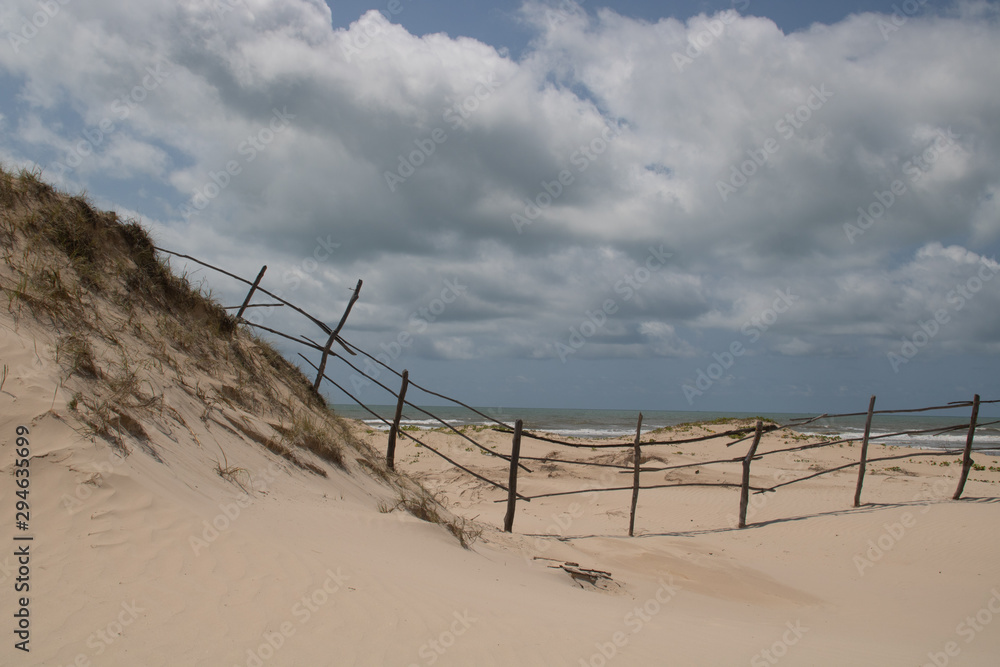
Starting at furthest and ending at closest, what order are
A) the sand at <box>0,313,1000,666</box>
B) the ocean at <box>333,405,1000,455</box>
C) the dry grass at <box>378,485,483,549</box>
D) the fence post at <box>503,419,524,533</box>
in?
the ocean at <box>333,405,1000,455</box>
the fence post at <box>503,419,524,533</box>
the dry grass at <box>378,485,483,549</box>
the sand at <box>0,313,1000,666</box>

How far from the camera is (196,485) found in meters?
4.59

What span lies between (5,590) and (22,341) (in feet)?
9.08

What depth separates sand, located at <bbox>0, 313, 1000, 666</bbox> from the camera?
2.93 m

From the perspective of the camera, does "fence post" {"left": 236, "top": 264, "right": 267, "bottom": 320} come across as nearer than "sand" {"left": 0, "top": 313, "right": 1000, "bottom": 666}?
No

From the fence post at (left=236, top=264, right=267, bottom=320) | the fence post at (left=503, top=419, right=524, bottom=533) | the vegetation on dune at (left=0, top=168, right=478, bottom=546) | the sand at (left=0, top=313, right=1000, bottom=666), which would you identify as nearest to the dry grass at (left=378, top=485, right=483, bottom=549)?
the vegetation on dune at (left=0, top=168, right=478, bottom=546)

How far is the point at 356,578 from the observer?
12.6 ft

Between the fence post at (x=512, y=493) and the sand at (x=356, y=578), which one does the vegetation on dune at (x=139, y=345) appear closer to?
the sand at (x=356, y=578)

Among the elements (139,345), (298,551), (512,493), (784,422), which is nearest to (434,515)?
(512,493)

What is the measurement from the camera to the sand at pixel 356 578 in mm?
2934

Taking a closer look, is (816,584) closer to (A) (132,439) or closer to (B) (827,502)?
(B) (827,502)

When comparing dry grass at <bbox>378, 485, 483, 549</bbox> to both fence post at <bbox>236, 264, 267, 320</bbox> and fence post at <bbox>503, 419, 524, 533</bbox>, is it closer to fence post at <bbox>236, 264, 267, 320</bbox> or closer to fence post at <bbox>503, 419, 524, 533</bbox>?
fence post at <bbox>503, 419, 524, 533</bbox>

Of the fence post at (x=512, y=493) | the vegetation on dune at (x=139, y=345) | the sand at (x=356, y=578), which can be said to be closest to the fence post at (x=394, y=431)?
the vegetation on dune at (x=139, y=345)

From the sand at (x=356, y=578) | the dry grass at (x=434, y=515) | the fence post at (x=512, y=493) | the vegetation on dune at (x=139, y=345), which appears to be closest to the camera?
the sand at (x=356, y=578)

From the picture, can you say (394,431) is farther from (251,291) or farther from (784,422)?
(784,422)
